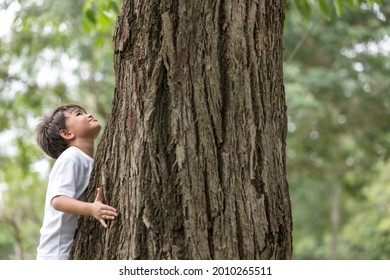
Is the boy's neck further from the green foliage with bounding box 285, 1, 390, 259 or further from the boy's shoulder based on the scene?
the green foliage with bounding box 285, 1, 390, 259

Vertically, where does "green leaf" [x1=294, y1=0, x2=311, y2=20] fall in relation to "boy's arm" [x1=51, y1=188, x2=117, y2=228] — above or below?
above

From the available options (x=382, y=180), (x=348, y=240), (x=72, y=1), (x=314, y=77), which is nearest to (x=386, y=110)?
(x=314, y=77)

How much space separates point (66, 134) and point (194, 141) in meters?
0.92

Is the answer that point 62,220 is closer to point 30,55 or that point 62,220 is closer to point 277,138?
point 277,138

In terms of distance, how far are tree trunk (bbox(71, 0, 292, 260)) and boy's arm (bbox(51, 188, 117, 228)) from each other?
42 millimetres

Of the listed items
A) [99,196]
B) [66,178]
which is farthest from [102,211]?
[66,178]

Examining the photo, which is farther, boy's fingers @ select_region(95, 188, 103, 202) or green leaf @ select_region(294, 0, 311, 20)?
green leaf @ select_region(294, 0, 311, 20)

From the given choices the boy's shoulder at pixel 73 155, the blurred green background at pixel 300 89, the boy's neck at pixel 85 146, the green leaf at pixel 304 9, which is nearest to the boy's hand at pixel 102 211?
the boy's shoulder at pixel 73 155

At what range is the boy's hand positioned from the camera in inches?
106

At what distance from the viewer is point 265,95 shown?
9.19 feet

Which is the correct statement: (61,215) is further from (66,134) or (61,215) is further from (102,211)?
(66,134)

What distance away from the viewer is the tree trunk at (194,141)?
2.58 m

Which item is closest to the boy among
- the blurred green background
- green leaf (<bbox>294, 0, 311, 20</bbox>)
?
green leaf (<bbox>294, 0, 311, 20</bbox>)

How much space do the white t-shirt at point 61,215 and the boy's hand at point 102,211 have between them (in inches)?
7.8
